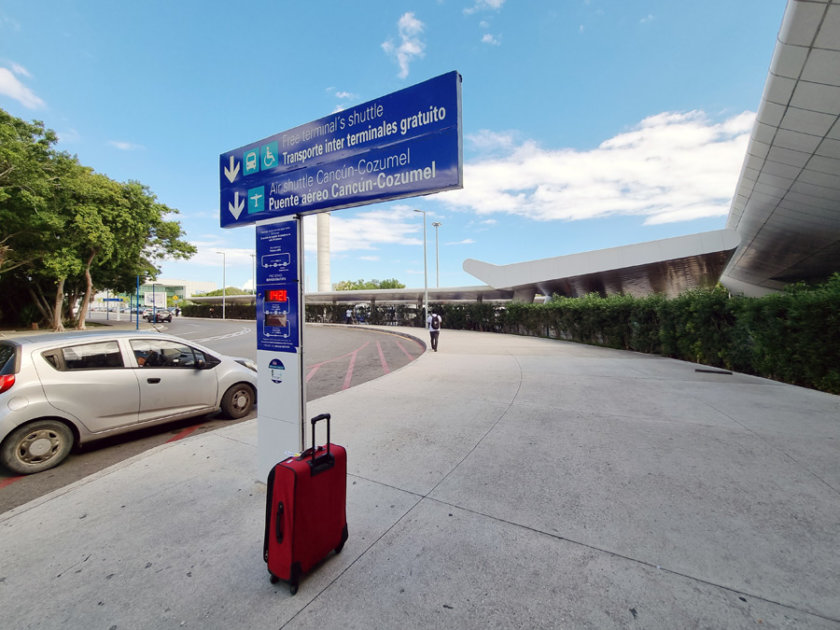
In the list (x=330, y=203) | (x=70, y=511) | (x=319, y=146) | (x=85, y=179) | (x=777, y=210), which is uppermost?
(x=85, y=179)

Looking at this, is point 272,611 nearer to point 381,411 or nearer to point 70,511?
point 70,511

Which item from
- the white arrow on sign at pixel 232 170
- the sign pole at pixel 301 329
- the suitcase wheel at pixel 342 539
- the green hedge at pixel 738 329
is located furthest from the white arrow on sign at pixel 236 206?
the green hedge at pixel 738 329

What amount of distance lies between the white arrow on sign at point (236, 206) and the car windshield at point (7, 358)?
2941 millimetres

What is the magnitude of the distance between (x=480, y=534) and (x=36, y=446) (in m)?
4.81

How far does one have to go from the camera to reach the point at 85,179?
874 inches

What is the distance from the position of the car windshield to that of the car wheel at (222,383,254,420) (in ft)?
7.80

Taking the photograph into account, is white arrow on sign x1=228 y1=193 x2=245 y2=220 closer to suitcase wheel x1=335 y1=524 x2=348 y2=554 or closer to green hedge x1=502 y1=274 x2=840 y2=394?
suitcase wheel x1=335 y1=524 x2=348 y2=554

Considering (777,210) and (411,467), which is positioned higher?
(777,210)

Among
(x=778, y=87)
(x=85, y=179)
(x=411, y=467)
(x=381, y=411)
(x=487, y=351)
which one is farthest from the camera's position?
(x=85, y=179)

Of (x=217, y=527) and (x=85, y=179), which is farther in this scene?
(x=85, y=179)

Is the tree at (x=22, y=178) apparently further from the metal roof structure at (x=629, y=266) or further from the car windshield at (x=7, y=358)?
the metal roof structure at (x=629, y=266)

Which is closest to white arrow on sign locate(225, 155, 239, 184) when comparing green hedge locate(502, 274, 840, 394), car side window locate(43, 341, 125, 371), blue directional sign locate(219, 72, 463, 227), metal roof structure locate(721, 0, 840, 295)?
blue directional sign locate(219, 72, 463, 227)

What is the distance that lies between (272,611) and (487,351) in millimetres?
12464

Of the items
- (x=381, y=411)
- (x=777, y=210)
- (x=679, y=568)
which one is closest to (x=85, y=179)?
(x=381, y=411)
